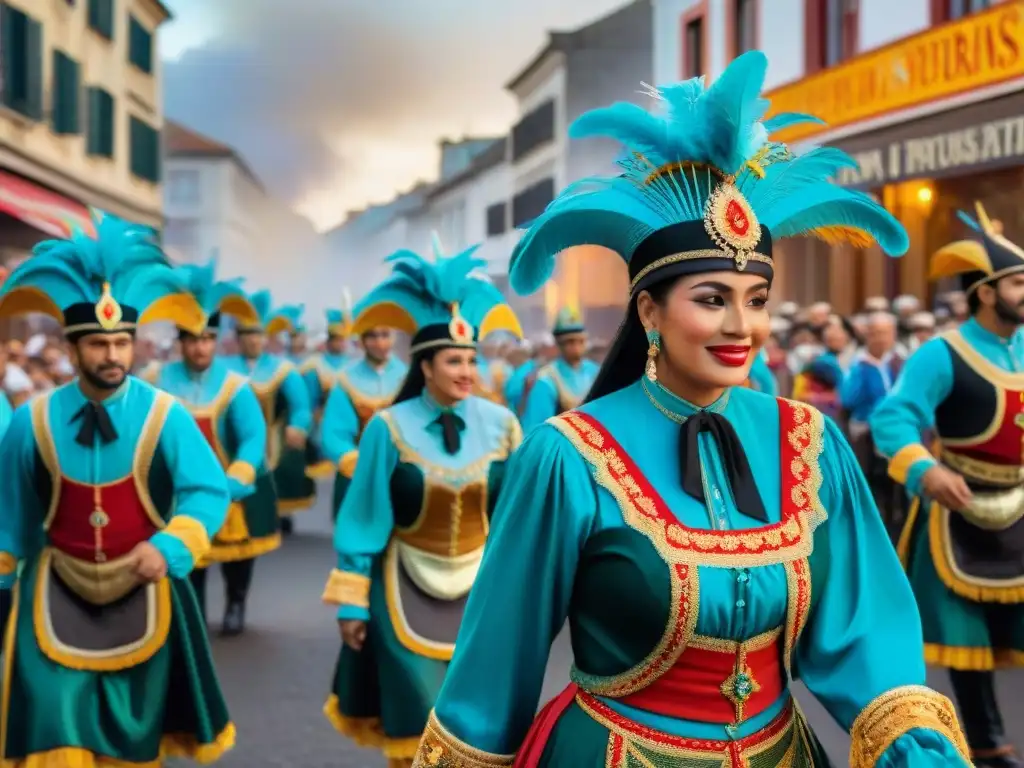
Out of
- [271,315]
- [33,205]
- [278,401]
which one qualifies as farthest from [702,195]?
[33,205]

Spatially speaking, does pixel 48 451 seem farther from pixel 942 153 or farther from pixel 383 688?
pixel 942 153

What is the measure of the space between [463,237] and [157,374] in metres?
54.5

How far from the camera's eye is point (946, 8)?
55.7 feet

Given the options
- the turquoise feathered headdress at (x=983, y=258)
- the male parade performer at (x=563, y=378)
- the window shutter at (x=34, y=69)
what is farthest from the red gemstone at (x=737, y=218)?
the window shutter at (x=34, y=69)

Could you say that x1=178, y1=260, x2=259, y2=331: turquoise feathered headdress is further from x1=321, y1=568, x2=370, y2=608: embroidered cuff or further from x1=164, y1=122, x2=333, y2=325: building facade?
x1=164, y1=122, x2=333, y2=325: building facade

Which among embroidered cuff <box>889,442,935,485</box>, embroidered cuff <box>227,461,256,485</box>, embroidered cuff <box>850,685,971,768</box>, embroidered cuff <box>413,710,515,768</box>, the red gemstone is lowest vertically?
embroidered cuff <box>413,710,515,768</box>

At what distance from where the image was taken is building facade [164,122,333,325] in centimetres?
6756

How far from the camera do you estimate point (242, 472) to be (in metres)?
7.88

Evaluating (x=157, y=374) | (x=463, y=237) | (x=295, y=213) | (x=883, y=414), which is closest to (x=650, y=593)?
(x=883, y=414)

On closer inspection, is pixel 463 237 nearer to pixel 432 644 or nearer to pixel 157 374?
pixel 157 374

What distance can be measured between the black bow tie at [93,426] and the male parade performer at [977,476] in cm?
325

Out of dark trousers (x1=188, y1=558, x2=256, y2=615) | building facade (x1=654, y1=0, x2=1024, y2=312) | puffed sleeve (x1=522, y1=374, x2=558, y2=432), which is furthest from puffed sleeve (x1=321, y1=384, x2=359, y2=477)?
building facade (x1=654, y1=0, x2=1024, y2=312)

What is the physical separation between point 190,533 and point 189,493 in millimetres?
226

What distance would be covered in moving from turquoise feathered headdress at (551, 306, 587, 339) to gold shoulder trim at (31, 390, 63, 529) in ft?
25.3
